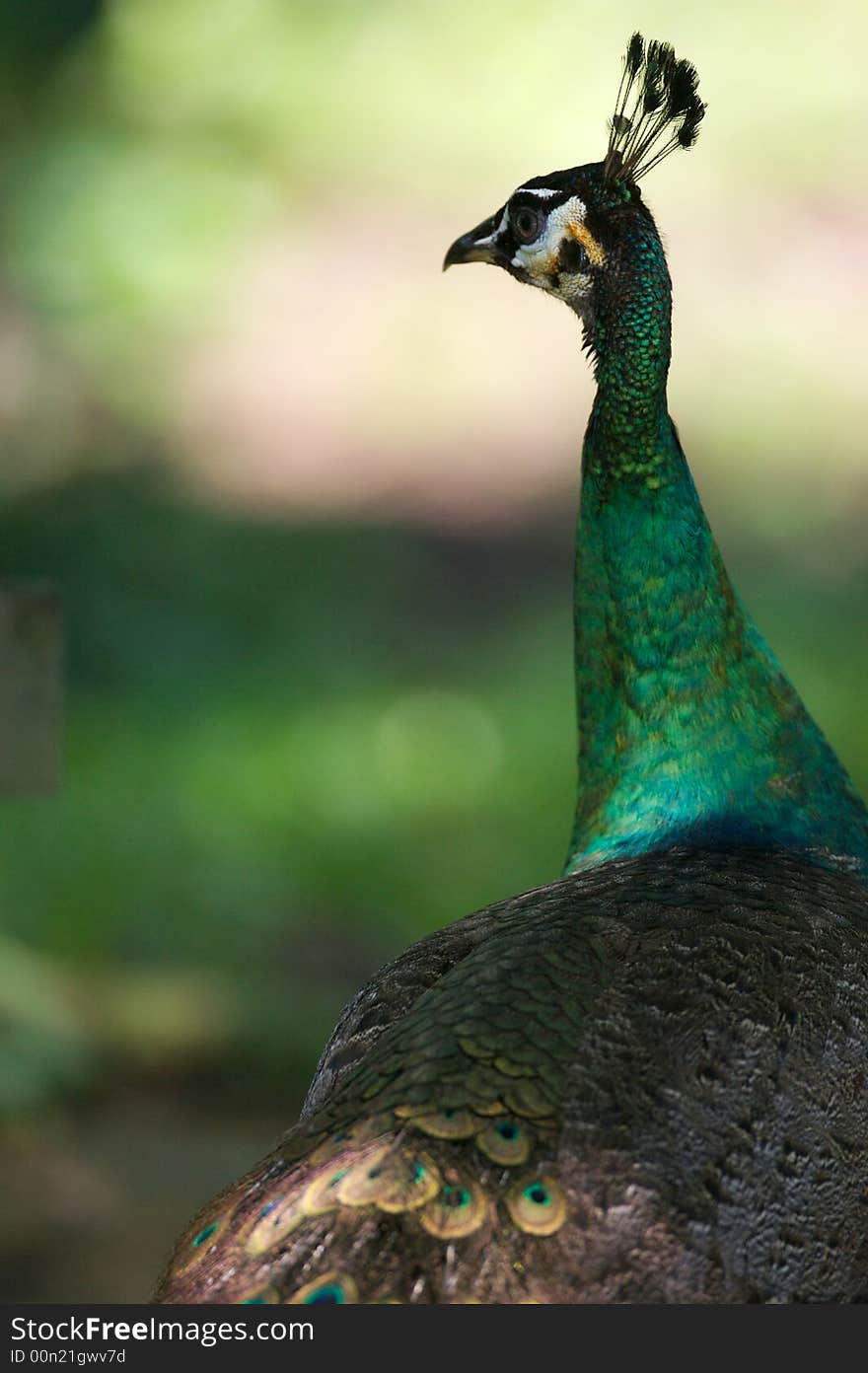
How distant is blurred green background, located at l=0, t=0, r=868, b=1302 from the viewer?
6211mm

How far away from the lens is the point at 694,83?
9.55 ft


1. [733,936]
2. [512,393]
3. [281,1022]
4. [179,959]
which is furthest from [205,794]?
[733,936]

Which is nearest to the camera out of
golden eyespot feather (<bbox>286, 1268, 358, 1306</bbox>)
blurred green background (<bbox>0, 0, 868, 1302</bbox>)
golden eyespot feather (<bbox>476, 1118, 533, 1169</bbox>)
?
golden eyespot feather (<bbox>286, 1268, 358, 1306</bbox>)

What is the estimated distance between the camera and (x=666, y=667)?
9.10 ft

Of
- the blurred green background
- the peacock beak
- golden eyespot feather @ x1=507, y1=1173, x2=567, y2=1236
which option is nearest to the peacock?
golden eyespot feather @ x1=507, y1=1173, x2=567, y2=1236

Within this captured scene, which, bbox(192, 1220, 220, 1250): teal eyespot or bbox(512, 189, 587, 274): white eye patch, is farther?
bbox(512, 189, 587, 274): white eye patch

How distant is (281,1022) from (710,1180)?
3244mm

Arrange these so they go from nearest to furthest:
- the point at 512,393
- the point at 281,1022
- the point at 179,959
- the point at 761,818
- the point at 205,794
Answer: the point at 761,818 → the point at 281,1022 → the point at 179,959 → the point at 205,794 → the point at 512,393

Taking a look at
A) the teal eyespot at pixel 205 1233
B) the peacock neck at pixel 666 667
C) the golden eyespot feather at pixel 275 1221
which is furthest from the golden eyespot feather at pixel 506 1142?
the peacock neck at pixel 666 667

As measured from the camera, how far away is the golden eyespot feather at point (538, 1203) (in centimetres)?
174

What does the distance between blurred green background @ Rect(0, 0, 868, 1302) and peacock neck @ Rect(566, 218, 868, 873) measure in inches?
115

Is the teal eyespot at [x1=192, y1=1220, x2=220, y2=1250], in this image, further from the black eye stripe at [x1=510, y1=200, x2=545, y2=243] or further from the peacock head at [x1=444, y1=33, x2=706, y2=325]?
the black eye stripe at [x1=510, y1=200, x2=545, y2=243]

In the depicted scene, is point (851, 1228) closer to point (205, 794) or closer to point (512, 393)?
point (205, 794)

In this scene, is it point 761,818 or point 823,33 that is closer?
point 761,818
